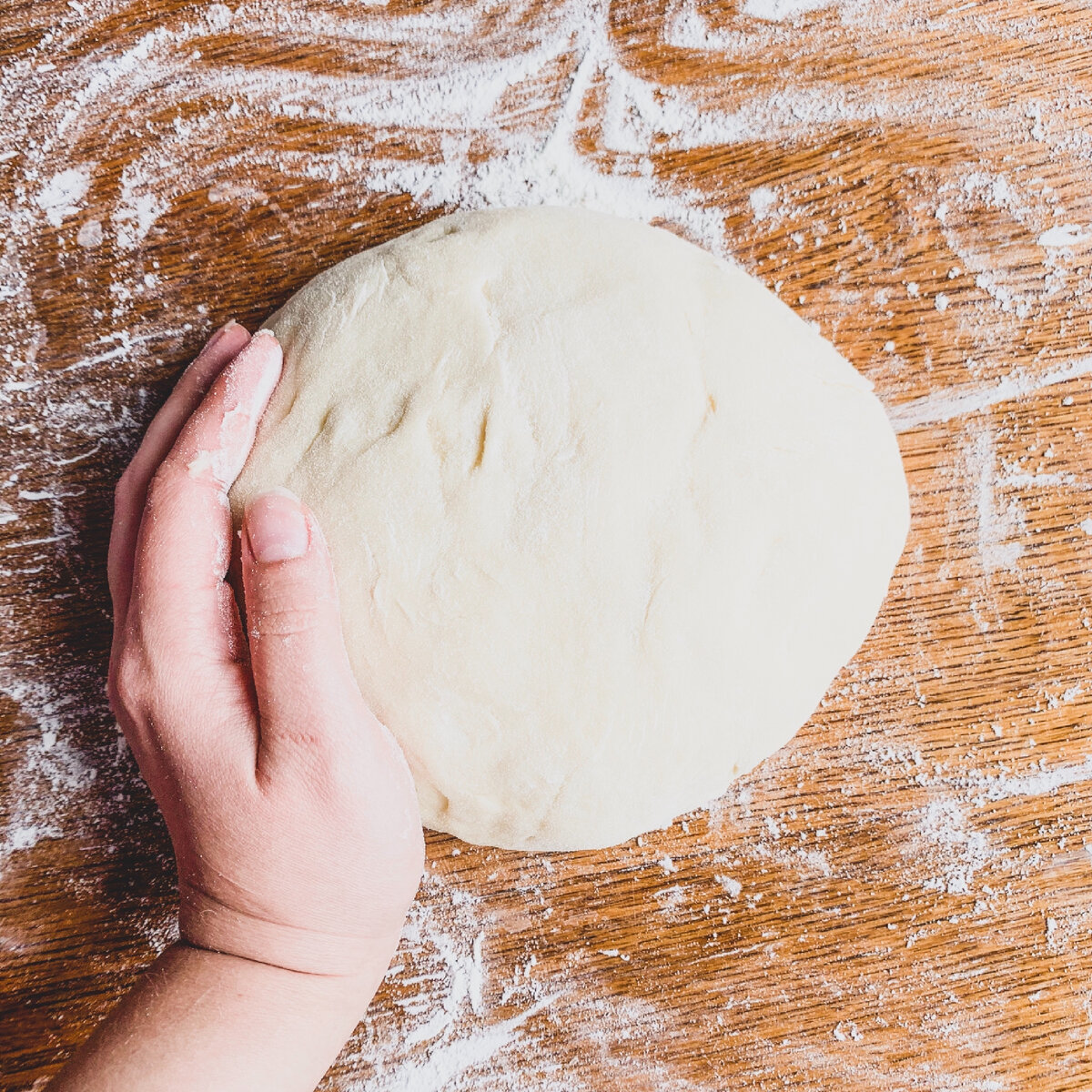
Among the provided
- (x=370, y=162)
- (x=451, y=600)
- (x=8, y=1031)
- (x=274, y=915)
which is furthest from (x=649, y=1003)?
(x=370, y=162)

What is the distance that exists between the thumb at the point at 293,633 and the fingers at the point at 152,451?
0.74 feet

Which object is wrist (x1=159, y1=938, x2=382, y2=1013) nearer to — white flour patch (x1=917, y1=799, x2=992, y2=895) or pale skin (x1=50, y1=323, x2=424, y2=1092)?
pale skin (x1=50, y1=323, x2=424, y2=1092)

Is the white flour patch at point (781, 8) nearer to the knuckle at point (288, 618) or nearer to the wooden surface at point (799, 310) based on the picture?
the wooden surface at point (799, 310)

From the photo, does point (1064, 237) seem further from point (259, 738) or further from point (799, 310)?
point (259, 738)

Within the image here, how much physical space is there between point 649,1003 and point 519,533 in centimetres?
69

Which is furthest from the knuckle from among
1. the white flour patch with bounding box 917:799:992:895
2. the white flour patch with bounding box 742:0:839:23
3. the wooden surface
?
the white flour patch with bounding box 742:0:839:23

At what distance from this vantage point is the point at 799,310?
1.05 meters

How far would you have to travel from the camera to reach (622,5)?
103 cm

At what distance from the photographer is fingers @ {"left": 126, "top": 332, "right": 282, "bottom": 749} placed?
0.75 m

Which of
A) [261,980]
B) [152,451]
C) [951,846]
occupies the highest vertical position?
[152,451]

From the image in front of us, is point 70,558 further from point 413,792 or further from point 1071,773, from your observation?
point 1071,773

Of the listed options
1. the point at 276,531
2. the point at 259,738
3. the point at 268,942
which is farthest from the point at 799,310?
the point at 268,942

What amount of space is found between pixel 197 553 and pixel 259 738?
0.63 feet

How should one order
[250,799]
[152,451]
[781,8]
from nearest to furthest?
[250,799]
[152,451]
[781,8]
